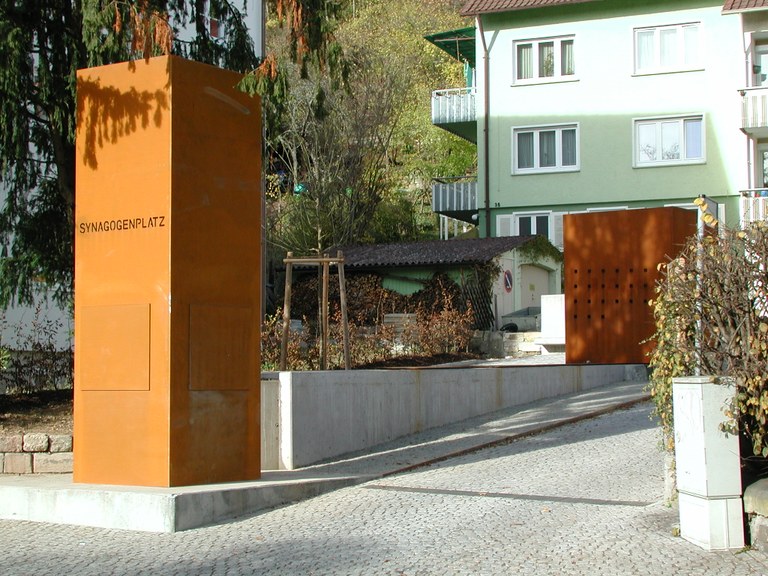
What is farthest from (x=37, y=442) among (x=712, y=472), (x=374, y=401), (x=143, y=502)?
(x=712, y=472)

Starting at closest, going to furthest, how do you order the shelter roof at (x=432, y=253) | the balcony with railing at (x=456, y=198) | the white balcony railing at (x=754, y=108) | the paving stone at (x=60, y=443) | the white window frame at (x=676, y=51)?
the paving stone at (x=60, y=443) → the shelter roof at (x=432, y=253) → the white balcony railing at (x=754, y=108) → the white window frame at (x=676, y=51) → the balcony with railing at (x=456, y=198)

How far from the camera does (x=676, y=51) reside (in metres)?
32.4

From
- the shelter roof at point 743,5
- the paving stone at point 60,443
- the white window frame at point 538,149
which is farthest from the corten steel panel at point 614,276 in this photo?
the white window frame at point 538,149

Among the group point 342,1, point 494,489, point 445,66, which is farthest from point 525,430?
point 445,66

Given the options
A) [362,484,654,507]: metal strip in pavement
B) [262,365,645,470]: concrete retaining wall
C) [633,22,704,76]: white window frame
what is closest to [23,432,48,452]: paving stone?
[262,365,645,470]: concrete retaining wall

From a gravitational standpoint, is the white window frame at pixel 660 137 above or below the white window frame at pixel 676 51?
below

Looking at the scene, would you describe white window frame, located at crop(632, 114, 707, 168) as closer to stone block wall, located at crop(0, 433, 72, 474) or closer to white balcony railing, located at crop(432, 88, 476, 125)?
white balcony railing, located at crop(432, 88, 476, 125)

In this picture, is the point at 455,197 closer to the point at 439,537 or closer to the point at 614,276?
the point at 614,276

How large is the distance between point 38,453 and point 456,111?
88.4 feet

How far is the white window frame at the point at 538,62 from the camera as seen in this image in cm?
3375

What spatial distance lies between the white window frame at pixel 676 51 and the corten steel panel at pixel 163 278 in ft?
81.9

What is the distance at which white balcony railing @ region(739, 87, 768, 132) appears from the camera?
29.8 metres

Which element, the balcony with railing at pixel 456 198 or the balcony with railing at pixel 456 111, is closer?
the balcony with railing at pixel 456 198

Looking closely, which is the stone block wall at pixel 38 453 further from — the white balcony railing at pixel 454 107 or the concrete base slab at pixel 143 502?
the white balcony railing at pixel 454 107
